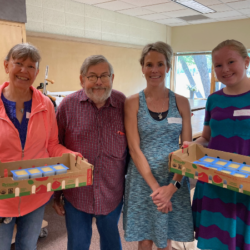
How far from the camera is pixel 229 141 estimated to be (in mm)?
1383

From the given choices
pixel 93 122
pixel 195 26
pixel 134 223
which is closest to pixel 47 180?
pixel 93 122

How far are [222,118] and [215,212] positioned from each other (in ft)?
1.69

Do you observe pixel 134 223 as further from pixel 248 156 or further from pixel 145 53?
pixel 145 53

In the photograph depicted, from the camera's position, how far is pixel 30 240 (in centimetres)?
140

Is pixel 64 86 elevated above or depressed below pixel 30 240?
above

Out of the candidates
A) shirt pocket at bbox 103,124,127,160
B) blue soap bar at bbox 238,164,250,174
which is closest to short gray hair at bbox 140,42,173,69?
shirt pocket at bbox 103,124,127,160

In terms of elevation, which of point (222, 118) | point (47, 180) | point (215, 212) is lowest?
point (215, 212)

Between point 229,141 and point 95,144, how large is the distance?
2.40ft

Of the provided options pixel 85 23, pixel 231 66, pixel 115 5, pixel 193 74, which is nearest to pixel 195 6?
pixel 115 5

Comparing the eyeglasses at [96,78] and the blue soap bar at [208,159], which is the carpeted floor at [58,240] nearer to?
the blue soap bar at [208,159]

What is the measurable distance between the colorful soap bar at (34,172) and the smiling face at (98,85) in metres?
0.49

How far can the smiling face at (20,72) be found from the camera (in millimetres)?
1309

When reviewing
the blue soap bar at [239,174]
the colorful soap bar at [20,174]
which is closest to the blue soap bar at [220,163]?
the blue soap bar at [239,174]

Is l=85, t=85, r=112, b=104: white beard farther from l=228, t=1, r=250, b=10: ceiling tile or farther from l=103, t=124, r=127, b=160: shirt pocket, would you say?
l=228, t=1, r=250, b=10: ceiling tile
